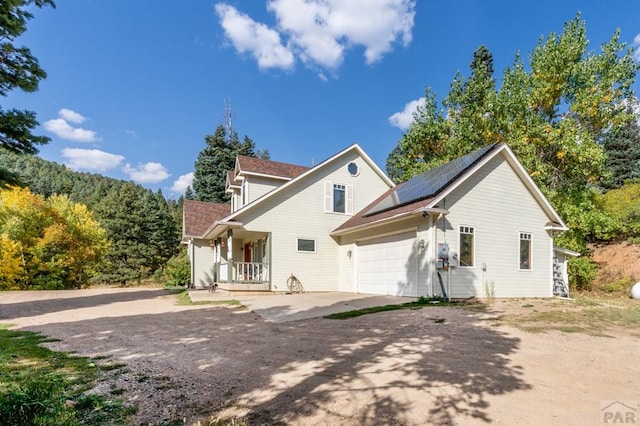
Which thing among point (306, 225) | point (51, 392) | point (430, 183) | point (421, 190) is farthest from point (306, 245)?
point (51, 392)

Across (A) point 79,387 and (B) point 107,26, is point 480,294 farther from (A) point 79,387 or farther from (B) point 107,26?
(B) point 107,26

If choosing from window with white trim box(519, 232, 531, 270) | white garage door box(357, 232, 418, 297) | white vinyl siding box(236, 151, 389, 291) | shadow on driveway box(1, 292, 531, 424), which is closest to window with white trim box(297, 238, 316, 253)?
white vinyl siding box(236, 151, 389, 291)

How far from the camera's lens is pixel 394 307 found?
36.2 feet

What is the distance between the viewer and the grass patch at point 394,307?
392 inches

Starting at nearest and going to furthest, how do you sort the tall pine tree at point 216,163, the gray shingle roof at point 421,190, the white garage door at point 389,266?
1. the gray shingle roof at point 421,190
2. the white garage door at point 389,266
3. the tall pine tree at point 216,163

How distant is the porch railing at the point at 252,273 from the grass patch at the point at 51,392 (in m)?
10.7

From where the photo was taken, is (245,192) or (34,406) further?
(245,192)

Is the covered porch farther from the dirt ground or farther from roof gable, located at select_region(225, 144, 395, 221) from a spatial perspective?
the dirt ground

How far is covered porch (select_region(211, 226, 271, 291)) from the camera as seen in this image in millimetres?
16297

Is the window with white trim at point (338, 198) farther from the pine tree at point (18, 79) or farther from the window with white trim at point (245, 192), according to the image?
the pine tree at point (18, 79)

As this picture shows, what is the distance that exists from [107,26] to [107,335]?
12.1 metres

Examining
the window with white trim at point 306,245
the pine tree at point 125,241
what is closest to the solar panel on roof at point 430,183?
the window with white trim at point 306,245

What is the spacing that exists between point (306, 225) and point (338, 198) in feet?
7.28

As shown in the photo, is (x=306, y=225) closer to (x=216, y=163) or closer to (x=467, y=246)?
(x=467, y=246)
